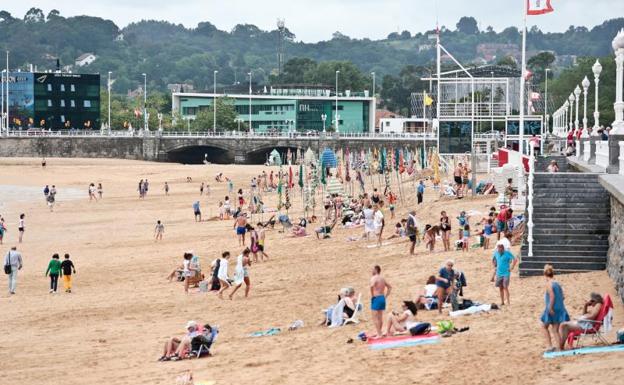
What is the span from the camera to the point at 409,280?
22500 millimetres

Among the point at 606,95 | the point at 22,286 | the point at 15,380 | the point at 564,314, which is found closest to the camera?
the point at 564,314

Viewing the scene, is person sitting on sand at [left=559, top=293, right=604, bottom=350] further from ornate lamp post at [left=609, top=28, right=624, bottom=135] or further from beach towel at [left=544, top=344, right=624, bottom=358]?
ornate lamp post at [left=609, top=28, right=624, bottom=135]

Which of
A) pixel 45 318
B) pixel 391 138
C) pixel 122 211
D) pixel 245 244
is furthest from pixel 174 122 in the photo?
pixel 45 318

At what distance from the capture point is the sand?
14.8 meters

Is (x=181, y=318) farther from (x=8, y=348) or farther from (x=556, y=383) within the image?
(x=556, y=383)

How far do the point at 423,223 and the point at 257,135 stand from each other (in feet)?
231

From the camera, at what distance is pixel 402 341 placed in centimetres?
1628

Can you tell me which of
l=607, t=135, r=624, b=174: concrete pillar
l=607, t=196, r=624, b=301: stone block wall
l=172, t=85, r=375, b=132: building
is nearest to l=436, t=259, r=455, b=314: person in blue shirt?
l=607, t=196, r=624, b=301: stone block wall

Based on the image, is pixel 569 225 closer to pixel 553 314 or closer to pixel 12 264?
pixel 553 314

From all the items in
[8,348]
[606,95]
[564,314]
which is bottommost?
[8,348]

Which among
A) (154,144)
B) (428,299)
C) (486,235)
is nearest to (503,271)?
(428,299)

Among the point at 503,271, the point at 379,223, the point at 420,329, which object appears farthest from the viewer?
the point at 379,223

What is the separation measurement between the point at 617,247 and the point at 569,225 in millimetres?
2417

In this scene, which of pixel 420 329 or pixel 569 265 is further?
pixel 569 265
